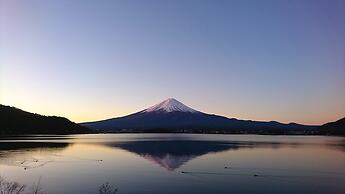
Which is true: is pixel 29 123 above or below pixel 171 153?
Result: above

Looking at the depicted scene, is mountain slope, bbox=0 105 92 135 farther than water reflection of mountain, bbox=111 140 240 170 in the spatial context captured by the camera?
Yes

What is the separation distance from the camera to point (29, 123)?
107 metres

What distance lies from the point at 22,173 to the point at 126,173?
16.8ft

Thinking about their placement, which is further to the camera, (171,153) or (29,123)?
(29,123)

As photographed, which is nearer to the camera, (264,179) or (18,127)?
(264,179)

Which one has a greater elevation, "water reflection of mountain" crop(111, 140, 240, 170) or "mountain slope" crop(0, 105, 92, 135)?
"mountain slope" crop(0, 105, 92, 135)

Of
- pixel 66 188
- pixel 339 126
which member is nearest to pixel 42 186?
pixel 66 188

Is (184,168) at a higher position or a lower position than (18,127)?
lower

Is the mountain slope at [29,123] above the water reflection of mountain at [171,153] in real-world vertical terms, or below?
above

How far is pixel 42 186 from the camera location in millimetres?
16234

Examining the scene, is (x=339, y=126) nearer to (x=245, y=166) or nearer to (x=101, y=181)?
(x=245, y=166)

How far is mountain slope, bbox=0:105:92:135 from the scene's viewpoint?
96.3 m

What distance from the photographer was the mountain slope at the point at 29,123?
316 ft

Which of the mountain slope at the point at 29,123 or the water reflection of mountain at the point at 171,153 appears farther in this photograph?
the mountain slope at the point at 29,123
